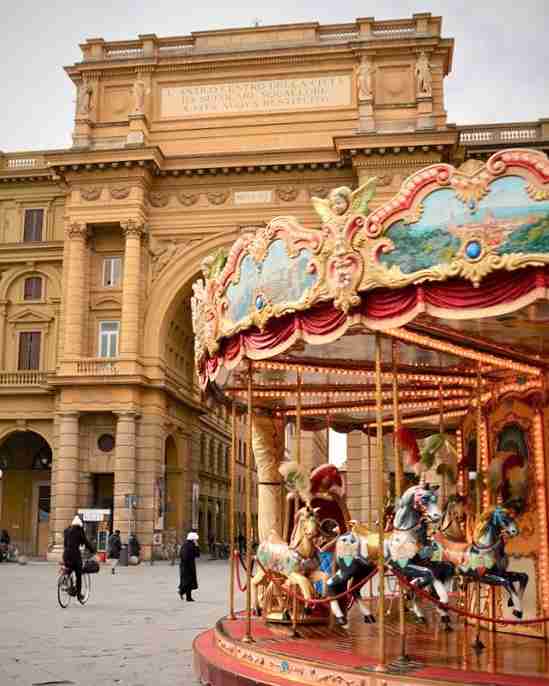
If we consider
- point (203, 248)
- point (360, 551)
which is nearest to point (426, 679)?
point (360, 551)

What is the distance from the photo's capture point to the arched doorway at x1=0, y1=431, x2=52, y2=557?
42031mm

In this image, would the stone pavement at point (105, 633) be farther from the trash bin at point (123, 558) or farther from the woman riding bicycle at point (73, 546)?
the trash bin at point (123, 558)

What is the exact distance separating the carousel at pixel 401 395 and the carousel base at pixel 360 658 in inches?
1.3

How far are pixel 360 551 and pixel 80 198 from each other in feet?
97.6

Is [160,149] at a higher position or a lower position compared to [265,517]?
higher

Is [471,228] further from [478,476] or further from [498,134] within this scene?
[498,134]

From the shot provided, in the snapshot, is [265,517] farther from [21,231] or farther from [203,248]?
[21,231]

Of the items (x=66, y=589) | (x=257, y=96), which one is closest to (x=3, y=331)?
(x=257, y=96)

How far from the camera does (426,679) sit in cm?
800

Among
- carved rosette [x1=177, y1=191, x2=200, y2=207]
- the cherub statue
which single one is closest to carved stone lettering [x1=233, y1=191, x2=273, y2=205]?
carved rosette [x1=177, y1=191, x2=200, y2=207]

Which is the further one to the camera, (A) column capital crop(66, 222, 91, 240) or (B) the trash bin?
(A) column capital crop(66, 222, 91, 240)

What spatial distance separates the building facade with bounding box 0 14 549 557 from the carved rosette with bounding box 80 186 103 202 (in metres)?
0.06

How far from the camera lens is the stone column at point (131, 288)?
36.3 m

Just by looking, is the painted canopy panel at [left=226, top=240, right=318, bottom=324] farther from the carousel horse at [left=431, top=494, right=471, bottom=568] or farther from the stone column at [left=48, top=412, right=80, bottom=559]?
the stone column at [left=48, top=412, right=80, bottom=559]
